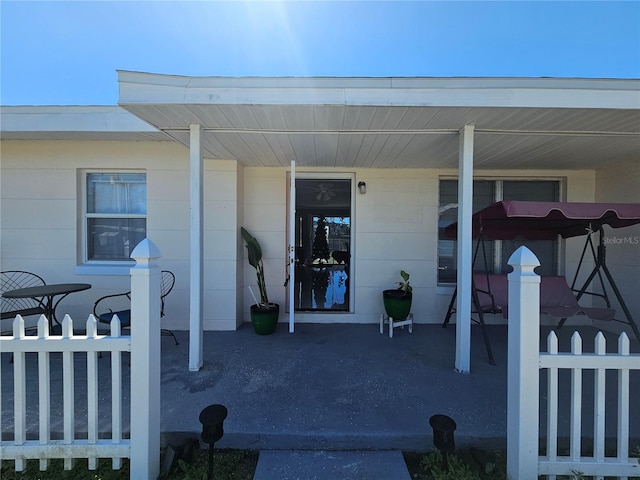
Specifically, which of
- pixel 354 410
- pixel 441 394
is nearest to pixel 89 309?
pixel 354 410

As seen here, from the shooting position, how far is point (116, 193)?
4324 mm

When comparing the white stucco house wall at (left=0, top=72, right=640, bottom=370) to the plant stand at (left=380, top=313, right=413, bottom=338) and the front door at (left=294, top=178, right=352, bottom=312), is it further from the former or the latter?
the front door at (left=294, top=178, right=352, bottom=312)

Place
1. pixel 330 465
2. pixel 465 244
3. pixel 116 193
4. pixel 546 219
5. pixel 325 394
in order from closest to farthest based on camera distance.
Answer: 1. pixel 330 465
2. pixel 325 394
3. pixel 465 244
4. pixel 546 219
5. pixel 116 193

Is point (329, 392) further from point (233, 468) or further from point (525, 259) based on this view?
point (525, 259)

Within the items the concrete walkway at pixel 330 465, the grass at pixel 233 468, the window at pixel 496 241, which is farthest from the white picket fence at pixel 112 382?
the window at pixel 496 241

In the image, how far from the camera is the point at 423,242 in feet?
15.1

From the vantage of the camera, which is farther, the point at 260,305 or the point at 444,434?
the point at 260,305

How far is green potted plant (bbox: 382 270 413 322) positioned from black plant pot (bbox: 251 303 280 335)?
154cm

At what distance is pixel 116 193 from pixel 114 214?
0.99 ft

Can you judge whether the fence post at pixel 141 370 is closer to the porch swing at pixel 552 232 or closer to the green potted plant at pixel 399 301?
the porch swing at pixel 552 232

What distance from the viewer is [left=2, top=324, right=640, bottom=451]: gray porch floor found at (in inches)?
78.6

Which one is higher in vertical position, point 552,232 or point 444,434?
point 552,232

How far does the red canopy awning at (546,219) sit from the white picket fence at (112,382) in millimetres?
3058

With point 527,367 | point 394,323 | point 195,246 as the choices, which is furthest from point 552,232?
point 195,246
